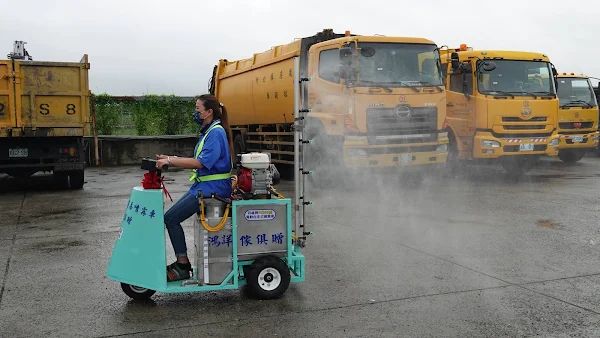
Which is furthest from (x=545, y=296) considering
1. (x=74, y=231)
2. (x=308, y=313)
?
(x=74, y=231)

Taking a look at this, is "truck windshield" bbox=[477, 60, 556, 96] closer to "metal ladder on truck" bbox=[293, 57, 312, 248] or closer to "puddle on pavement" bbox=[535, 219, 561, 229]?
"puddle on pavement" bbox=[535, 219, 561, 229]

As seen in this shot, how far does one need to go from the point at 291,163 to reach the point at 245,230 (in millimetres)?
8596

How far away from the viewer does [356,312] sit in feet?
15.8

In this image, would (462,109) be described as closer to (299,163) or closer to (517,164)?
(517,164)

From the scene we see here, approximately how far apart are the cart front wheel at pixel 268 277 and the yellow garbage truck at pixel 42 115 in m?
8.37

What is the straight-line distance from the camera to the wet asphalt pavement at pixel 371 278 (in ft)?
14.8

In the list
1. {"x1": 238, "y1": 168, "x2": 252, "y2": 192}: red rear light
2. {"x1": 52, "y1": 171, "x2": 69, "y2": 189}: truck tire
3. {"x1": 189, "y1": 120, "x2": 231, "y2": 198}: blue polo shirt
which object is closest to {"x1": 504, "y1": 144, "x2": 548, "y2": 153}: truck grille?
{"x1": 52, "y1": 171, "x2": 69, "y2": 189}: truck tire

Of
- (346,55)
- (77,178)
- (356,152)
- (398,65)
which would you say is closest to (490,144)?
(398,65)

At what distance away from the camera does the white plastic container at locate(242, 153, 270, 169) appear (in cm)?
515

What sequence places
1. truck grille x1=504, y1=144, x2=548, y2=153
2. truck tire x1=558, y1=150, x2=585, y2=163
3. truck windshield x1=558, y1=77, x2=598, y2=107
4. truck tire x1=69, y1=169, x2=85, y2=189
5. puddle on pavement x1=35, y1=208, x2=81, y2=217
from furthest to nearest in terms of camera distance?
truck tire x1=558, y1=150, x2=585, y2=163 → truck windshield x1=558, y1=77, x2=598, y2=107 → truck grille x1=504, y1=144, x2=548, y2=153 → truck tire x1=69, y1=169, x2=85, y2=189 → puddle on pavement x1=35, y1=208, x2=81, y2=217

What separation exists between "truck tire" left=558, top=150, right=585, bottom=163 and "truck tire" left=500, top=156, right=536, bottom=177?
116 inches

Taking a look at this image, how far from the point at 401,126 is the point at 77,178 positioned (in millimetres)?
6775

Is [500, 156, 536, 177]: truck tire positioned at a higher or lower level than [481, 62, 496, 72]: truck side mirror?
lower

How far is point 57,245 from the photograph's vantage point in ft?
24.0
